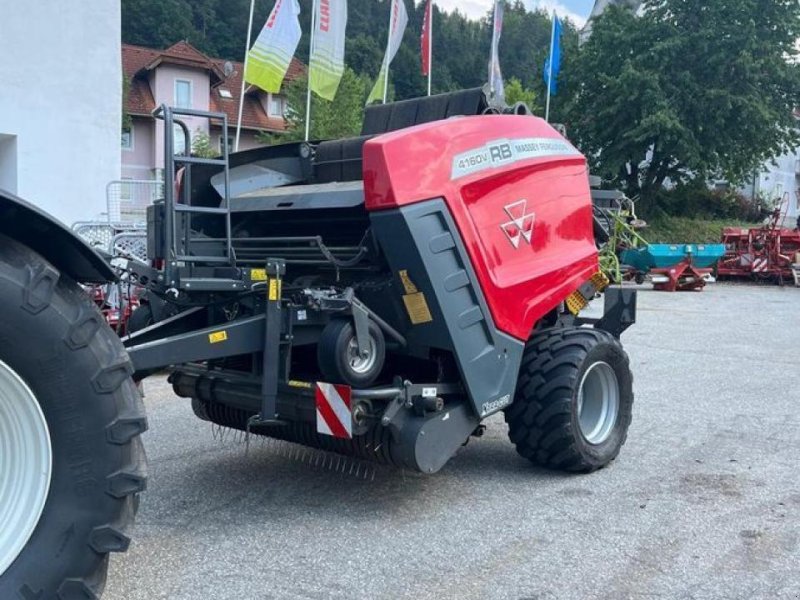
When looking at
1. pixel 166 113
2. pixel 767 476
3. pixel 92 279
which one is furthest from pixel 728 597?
pixel 166 113

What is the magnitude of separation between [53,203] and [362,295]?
10.2 m

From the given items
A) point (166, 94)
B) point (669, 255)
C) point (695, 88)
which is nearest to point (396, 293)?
point (669, 255)

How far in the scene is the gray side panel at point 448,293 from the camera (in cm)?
438

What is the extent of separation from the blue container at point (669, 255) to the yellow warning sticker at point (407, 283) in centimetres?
1796

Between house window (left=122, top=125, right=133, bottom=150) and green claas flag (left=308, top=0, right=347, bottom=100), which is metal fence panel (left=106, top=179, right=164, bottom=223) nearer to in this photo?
green claas flag (left=308, top=0, right=347, bottom=100)

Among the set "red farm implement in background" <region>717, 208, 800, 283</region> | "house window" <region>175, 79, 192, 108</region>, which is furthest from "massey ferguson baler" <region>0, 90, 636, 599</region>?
"house window" <region>175, 79, 192, 108</region>

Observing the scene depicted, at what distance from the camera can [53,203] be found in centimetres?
1330

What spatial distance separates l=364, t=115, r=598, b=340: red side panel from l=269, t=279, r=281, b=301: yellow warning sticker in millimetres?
640

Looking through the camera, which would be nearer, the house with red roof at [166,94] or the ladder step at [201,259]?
the ladder step at [201,259]

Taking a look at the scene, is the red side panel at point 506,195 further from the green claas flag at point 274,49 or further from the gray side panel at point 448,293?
the green claas flag at point 274,49

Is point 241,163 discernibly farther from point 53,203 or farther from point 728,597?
point 53,203

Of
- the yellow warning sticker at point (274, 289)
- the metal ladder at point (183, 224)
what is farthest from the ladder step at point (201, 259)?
the yellow warning sticker at point (274, 289)

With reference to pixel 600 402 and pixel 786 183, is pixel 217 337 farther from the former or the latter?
pixel 786 183

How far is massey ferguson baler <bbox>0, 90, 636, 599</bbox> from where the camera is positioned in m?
2.86
